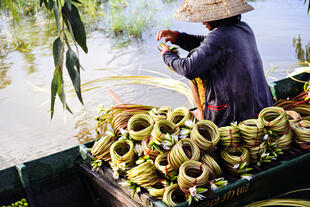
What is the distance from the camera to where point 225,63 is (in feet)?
7.43

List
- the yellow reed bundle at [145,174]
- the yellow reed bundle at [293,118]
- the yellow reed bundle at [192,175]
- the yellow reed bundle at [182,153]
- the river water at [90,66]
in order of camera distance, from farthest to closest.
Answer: the river water at [90,66]
the yellow reed bundle at [293,118]
the yellow reed bundle at [145,174]
the yellow reed bundle at [182,153]
the yellow reed bundle at [192,175]

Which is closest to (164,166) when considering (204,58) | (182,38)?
(204,58)

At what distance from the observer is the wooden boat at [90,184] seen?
6.51 feet

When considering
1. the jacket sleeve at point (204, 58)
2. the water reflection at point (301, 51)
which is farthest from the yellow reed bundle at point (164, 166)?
the water reflection at point (301, 51)

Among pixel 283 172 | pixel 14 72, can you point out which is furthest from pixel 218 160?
pixel 14 72

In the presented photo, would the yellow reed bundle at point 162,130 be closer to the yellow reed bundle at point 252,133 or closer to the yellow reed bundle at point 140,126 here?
the yellow reed bundle at point 140,126

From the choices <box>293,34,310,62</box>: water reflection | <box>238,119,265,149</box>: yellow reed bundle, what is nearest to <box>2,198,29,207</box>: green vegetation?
<box>238,119,265,149</box>: yellow reed bundle

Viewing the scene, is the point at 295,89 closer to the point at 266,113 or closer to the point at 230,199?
the point at 266,113

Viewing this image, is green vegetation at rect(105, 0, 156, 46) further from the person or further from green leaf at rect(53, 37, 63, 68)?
green leaf at rect(53, 37, 63, 68)

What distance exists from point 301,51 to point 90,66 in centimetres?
334

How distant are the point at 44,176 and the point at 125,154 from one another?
62 centimetres

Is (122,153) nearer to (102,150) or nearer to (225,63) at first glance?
(102,150)

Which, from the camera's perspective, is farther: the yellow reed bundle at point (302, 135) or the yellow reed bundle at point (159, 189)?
the yellow reed bundle at point (302, 135)

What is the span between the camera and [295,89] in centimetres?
339
